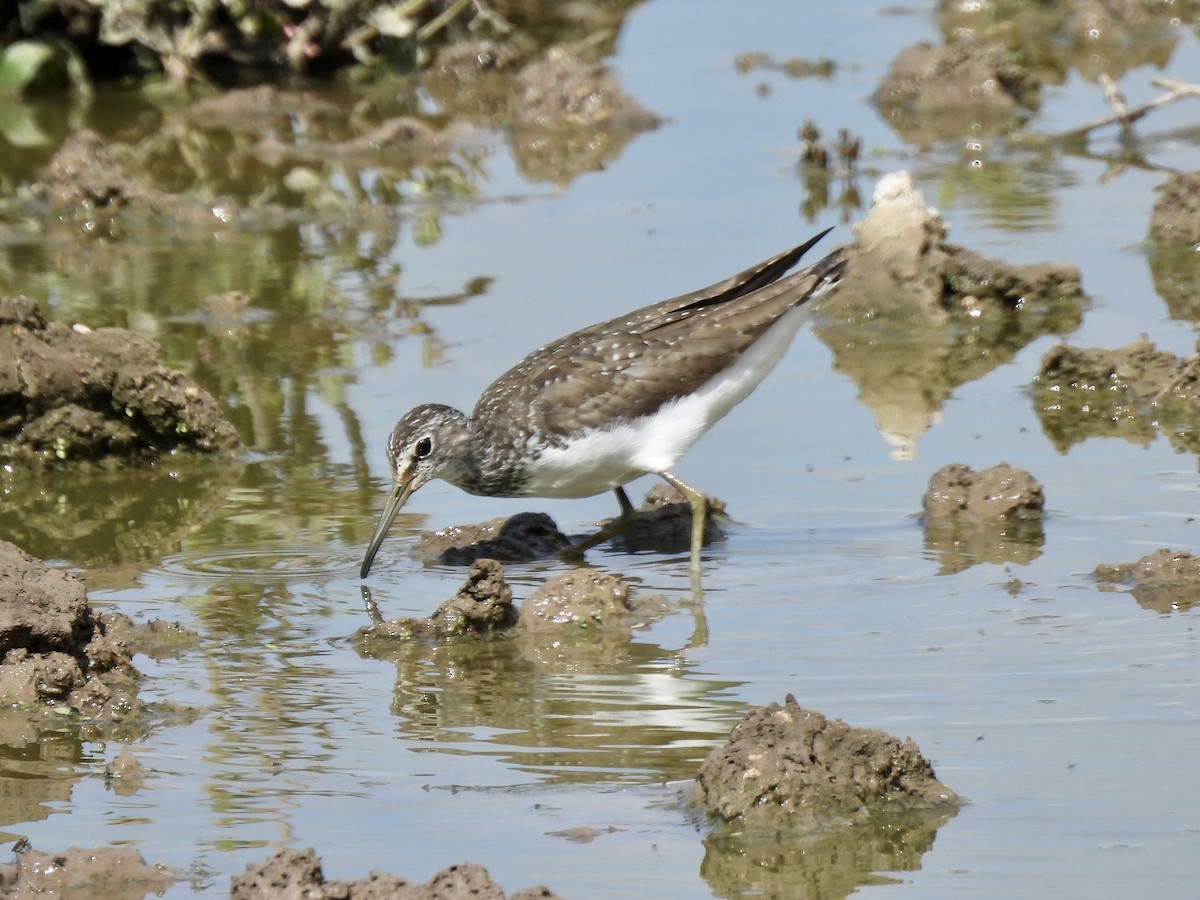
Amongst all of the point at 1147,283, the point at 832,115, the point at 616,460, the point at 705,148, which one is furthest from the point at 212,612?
the point at 832,115

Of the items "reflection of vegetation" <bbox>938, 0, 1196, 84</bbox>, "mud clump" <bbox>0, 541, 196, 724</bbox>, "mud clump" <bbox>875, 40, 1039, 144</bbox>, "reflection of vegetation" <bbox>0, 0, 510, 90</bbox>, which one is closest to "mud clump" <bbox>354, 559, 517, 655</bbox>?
"mud clump" <bbox>0, 541, 196, 724</bbox>

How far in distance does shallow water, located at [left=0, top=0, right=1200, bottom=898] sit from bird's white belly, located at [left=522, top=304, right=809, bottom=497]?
37 centimetres

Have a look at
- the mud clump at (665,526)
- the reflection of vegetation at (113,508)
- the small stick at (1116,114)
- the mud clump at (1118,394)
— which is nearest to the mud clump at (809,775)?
the mud clump at (665,526)

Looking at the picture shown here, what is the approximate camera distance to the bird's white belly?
28.6 ft

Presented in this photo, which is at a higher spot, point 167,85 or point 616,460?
point 167,85

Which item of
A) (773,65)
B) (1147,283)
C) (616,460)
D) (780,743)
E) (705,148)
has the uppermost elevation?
(773,65)

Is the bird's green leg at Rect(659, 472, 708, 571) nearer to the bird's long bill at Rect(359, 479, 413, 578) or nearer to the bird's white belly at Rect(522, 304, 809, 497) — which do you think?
the bird's white belly at Rect(522, 304, 809, 497)

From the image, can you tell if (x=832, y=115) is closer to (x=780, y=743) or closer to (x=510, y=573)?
(x=510, y=573)

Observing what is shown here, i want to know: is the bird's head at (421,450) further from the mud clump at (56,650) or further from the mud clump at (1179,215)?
the mud clump at (1179,215)

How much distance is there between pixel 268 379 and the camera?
11070 mm

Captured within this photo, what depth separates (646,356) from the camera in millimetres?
9062

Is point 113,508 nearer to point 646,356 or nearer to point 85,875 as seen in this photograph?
point 646,356

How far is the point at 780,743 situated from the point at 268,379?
5.99 m

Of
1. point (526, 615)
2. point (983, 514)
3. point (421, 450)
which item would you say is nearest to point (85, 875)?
point (526, 615)
